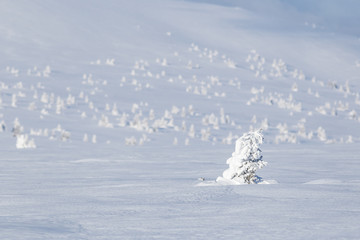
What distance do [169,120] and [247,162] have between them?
156 ft

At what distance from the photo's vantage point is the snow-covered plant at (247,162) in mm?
11242

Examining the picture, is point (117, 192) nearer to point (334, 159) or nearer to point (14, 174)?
point (14, 174)

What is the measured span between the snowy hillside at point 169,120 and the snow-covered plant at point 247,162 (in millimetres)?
608

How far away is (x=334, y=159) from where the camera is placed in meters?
18.5

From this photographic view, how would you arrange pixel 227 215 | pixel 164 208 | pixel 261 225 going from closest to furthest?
pixel 261 225 → pixel 227 215 → pixel 164 208

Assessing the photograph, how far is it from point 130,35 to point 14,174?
4314 inches

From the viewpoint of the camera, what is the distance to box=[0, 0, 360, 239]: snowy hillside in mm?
7285

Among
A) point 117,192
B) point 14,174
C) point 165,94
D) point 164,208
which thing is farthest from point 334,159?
point 165,94

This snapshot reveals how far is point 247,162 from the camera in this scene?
1138 centimetres

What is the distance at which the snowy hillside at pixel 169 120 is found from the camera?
7.29 meters

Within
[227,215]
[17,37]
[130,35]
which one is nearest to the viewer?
[227,215]

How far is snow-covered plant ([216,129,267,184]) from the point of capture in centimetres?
1124

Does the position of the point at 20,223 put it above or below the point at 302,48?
below

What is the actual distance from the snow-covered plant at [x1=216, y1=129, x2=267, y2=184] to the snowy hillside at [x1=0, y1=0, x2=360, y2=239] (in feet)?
1.99
